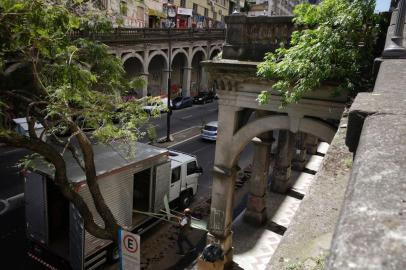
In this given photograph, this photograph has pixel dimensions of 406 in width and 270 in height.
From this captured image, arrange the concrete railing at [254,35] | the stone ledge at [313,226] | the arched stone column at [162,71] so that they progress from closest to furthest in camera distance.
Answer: the stone ledge at [313,226]
the concrete railing at [254,35]
the arched stone column at [162,71]

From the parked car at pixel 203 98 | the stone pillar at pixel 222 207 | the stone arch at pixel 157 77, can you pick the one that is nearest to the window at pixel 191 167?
the stone pillar at pixel 222 207

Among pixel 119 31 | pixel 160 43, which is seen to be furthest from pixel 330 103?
pixel 160 43

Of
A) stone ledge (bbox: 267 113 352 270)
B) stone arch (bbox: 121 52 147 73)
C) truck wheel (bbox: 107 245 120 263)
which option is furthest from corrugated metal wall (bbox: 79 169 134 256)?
stone arch (bbox: 121 52 147 73)

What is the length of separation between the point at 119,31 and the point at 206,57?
17.0 meters

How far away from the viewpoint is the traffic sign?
22.7ft

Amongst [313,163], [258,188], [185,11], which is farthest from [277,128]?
[185,11]

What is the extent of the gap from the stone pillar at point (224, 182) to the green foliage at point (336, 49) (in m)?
3.09

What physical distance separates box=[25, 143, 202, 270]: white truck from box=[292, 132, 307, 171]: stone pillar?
8.97 meters

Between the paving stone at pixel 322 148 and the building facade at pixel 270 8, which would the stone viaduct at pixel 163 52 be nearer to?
the building facade at pixel 270 8

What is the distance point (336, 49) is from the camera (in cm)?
656

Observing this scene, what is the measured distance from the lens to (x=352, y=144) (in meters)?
2.10

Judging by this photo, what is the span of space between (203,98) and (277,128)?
3082 centimetres

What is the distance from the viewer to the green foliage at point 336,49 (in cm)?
657

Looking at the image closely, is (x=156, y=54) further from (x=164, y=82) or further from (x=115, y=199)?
(x=115, y=199)
